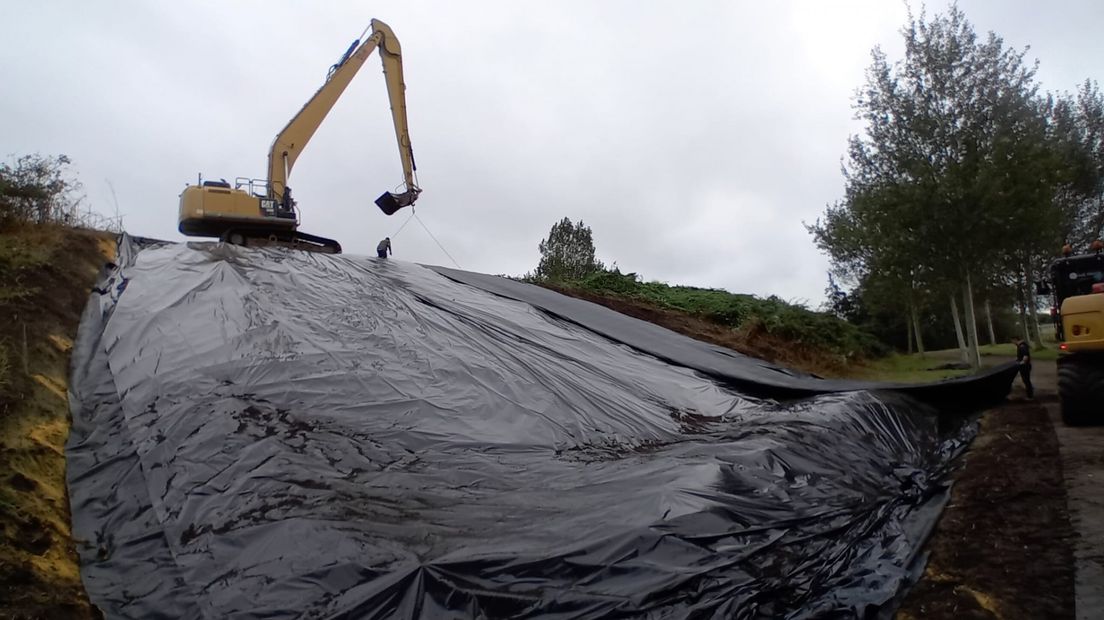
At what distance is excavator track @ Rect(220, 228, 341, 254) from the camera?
30.1ft

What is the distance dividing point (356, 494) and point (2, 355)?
2544 millimetres

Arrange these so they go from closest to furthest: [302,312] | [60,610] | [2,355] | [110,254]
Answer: [60,610] → [2,355] → [302,312] → [110,254]

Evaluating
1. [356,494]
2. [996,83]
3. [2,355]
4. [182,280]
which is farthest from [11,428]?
[996,83]

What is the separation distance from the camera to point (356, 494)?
303 cm

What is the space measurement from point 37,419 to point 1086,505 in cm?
598

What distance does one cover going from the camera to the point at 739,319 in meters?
11.7

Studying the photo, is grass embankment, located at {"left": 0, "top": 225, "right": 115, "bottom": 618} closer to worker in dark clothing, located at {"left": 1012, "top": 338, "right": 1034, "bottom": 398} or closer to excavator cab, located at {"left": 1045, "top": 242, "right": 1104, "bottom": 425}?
excavator cab, located at {"left": 1045, "top": 242, "right": 1104, "bottom": 425}

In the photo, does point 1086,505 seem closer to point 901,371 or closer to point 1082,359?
point 1082,359

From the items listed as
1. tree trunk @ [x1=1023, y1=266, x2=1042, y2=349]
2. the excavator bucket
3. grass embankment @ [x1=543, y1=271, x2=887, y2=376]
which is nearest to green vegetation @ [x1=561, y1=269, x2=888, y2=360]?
grass embankment @ [x1=543, y1=271, x2=887, y2=376]

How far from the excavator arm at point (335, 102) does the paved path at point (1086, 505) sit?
8582 millimetres

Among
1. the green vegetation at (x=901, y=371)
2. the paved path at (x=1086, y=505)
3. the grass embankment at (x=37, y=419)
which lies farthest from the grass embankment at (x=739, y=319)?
the grass embankment at (x=37, y=419)

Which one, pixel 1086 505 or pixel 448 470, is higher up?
pixel 448 470

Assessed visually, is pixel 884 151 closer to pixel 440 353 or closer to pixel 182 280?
pixel 440 353

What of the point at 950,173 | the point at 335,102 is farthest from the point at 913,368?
the point at 335,102
